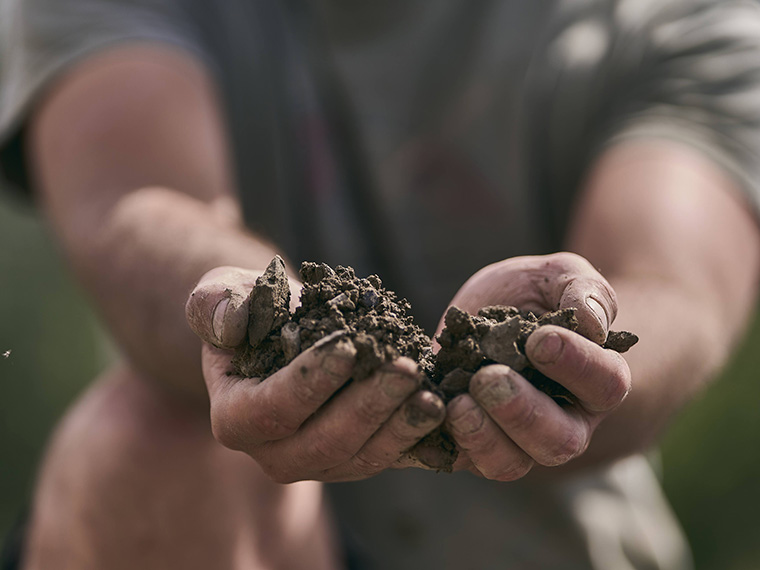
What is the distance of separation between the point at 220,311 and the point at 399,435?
0.22 metres

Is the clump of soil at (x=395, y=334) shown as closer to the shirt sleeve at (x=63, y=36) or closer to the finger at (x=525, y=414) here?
the finger at (x=525, y=414)

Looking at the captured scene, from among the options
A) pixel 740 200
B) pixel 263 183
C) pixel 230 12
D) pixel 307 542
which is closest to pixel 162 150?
pixel 263 183

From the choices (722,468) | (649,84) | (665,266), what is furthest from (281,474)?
(722,468)

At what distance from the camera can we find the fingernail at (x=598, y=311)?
0.76 meters

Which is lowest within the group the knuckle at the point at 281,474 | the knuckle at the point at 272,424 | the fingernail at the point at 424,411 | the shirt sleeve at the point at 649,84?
the knuckle at the point at 281,474

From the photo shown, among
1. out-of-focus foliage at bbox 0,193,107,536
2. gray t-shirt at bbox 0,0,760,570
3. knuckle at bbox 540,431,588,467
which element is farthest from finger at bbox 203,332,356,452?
out-of-focus foliage at bbox 0,193,107,536

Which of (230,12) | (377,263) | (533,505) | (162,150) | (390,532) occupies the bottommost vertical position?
(390,532)

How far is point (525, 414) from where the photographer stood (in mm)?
702

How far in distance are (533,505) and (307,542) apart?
0.56 metres

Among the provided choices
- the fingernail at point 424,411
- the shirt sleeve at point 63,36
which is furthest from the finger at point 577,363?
the shirt sleeve at point 63,36

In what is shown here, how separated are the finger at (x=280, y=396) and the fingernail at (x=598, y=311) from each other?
257 millimetres

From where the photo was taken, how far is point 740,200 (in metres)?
1.62

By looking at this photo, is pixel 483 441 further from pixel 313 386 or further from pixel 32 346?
pixel 32 346

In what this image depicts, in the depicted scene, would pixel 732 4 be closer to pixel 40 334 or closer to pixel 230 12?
pixel 230 12
